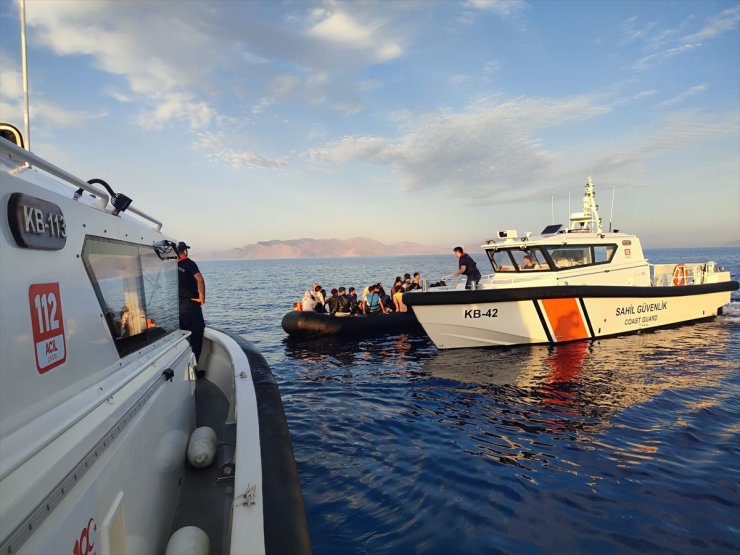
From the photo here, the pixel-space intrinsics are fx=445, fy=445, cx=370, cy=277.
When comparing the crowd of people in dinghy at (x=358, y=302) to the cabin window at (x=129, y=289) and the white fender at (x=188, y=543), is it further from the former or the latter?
the white fender at (x=188, y=543)

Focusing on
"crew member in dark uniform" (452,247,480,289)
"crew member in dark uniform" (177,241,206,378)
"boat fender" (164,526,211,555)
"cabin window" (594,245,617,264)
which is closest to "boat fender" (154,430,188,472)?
"boat fender" (164,526,211,555)

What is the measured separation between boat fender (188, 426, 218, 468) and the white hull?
7.40 meters

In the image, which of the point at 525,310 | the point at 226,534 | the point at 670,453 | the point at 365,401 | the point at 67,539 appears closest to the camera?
the point at 67,539

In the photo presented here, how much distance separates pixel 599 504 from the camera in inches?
174

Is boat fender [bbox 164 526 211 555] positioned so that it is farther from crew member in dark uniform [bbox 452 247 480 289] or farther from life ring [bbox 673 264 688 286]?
life ring [bbox 673 264 688 286]

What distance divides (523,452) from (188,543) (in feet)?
14.2

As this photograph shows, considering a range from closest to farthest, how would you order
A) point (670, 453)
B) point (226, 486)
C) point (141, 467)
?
point (141, 467) → point (226, 486) → point (670, 453)

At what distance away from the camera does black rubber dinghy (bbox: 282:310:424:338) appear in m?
14.0

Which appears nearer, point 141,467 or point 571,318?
point 141,467

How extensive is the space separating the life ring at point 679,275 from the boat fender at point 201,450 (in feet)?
49.7

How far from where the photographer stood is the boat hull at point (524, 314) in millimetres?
10781

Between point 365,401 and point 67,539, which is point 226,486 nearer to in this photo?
point 67,539

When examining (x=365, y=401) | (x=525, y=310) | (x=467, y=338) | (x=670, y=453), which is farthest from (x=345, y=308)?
(x=670, y=453)

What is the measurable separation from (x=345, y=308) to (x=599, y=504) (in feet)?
36.4
